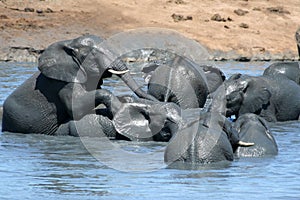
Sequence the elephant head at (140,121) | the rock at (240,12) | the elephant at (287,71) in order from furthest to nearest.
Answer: the rock at (240,12) → the elephant at (287,71) → the elephant head at (140,121)

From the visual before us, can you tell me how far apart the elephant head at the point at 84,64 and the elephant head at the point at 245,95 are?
63.8 inches

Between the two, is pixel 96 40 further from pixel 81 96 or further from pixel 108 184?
pixel 108 184

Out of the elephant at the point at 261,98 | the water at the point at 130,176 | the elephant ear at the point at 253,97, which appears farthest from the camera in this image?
the elephant ear at the point at 253,97

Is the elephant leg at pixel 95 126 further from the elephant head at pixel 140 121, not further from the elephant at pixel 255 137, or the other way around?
the elephant at pixel 255 137

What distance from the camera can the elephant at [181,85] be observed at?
10.8m

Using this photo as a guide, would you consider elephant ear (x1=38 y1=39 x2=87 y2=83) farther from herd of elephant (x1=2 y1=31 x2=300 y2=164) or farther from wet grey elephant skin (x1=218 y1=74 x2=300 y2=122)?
wet grey elephant skin (x1=218 y1=74 x2=300 y2=122)

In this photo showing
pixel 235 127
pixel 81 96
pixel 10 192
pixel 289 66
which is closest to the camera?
pixel 10 192

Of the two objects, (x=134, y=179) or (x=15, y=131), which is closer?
(x=134, y=179)

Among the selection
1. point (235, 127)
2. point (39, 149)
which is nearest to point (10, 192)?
point (39, 149)

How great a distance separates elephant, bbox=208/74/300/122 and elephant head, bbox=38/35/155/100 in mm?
1397

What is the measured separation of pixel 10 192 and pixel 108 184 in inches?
31.5

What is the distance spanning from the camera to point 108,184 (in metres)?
7.19

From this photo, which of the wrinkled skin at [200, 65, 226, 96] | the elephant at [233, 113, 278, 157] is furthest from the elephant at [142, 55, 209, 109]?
the elephant at [233, 113, 278, 157]

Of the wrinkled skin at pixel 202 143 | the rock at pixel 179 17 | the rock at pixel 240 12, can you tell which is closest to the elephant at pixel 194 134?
the wrinkled skin at pixel 202 143
